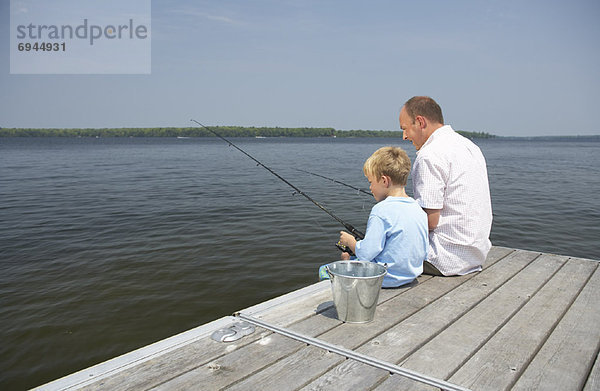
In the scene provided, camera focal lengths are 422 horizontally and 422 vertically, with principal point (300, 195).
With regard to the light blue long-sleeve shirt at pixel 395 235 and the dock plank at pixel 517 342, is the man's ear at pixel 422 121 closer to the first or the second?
the light blue long-sleeve shirt at pixel 395 235

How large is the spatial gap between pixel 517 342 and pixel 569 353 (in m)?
0.26

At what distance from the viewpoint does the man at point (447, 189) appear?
322 cm

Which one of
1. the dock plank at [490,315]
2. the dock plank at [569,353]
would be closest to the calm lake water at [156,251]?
the dock plank at [490,315]

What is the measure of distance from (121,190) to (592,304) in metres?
14.8

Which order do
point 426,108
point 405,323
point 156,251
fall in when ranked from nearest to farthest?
point 405,323 → point 426,108 → point 156,251

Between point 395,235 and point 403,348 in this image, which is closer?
point 403,348

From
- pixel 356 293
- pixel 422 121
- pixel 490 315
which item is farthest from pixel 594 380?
pixel 422 121

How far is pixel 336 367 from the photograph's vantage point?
218cm

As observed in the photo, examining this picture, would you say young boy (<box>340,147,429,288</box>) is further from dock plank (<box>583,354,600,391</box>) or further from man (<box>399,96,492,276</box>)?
dock plank (<box>583,354,600,391</box>)

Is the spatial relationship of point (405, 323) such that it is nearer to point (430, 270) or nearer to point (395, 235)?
point (395, 235)

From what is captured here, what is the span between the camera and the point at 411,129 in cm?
355

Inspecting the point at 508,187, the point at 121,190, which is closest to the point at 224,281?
the point at 121,190

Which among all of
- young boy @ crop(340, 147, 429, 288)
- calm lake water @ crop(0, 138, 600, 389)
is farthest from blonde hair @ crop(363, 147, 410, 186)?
calm lake water @ crop(0, 138, 600, 389)

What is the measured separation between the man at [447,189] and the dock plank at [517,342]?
631 mm
